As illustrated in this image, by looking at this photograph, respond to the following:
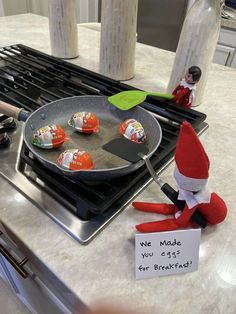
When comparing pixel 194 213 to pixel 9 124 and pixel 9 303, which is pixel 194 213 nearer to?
pixel 9 124

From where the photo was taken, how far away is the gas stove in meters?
0.38

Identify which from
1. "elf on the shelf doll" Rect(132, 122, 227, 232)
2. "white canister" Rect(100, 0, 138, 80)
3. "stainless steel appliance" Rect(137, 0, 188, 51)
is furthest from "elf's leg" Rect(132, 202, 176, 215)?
"stainless steel appliance" Rect(137, 0, 188, 51)

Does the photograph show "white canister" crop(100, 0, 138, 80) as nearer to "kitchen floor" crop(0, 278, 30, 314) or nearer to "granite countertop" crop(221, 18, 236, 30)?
"kitchen floor" crop(0, 278, 30, 314)

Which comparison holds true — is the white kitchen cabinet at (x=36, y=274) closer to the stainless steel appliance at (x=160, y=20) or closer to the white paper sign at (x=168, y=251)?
the white paper sign at (x=168, y=251)

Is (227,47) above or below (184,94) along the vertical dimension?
below

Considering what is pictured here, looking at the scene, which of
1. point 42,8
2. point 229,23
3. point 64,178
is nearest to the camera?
point 64,178

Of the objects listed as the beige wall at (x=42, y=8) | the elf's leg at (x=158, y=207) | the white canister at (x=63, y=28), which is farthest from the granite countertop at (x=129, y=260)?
the beige wall at (x=42, y=8)

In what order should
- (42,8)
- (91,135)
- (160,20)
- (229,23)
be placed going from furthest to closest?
(42,8) < (160,20) < (229,23) < (91,135)

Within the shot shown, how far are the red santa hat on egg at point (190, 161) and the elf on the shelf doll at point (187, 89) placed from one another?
0.31 m

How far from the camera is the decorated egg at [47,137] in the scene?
46cm

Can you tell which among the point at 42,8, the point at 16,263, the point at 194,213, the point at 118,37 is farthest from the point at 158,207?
the point at 42,8

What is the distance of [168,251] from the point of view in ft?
1.10

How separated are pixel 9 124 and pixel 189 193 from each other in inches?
16.0

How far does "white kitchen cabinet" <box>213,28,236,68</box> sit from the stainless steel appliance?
1.50 feet
